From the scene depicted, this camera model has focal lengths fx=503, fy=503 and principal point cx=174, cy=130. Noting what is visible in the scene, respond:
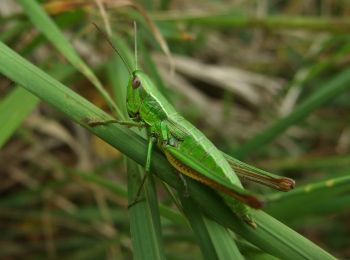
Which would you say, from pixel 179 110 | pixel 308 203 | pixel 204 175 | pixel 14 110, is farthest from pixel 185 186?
pixel 179 110

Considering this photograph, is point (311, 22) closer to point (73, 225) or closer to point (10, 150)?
point (73, 225)

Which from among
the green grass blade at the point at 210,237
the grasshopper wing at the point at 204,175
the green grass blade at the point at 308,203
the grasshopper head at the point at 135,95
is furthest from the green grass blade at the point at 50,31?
the green grass blade at the point at 308,203

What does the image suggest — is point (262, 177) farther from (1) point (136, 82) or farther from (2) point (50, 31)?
(2) point (50, 31)

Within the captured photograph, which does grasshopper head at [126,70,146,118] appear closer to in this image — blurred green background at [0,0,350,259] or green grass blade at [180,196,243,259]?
blurred green background at [0,0,350,259]

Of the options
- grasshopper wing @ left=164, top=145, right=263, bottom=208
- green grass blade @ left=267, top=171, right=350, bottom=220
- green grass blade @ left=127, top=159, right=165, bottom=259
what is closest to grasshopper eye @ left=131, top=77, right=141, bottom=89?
grasshopper wing @ left=164, top=145, right=263, bottom=208

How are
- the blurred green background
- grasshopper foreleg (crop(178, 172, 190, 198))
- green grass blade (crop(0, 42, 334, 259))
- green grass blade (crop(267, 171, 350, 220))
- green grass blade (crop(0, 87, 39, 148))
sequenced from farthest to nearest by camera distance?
the blurred green background, green grass blade (crop(267, 171, 350, 220)), green grass blade (crop(0, 87, 39, 148)), grasshopper foreleg (crop(178, 172, 190, 198)), green grass blade (crop(0, 42, 334, 259))

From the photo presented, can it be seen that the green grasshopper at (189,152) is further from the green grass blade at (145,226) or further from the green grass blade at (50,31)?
the green grass blade at (50,31)
